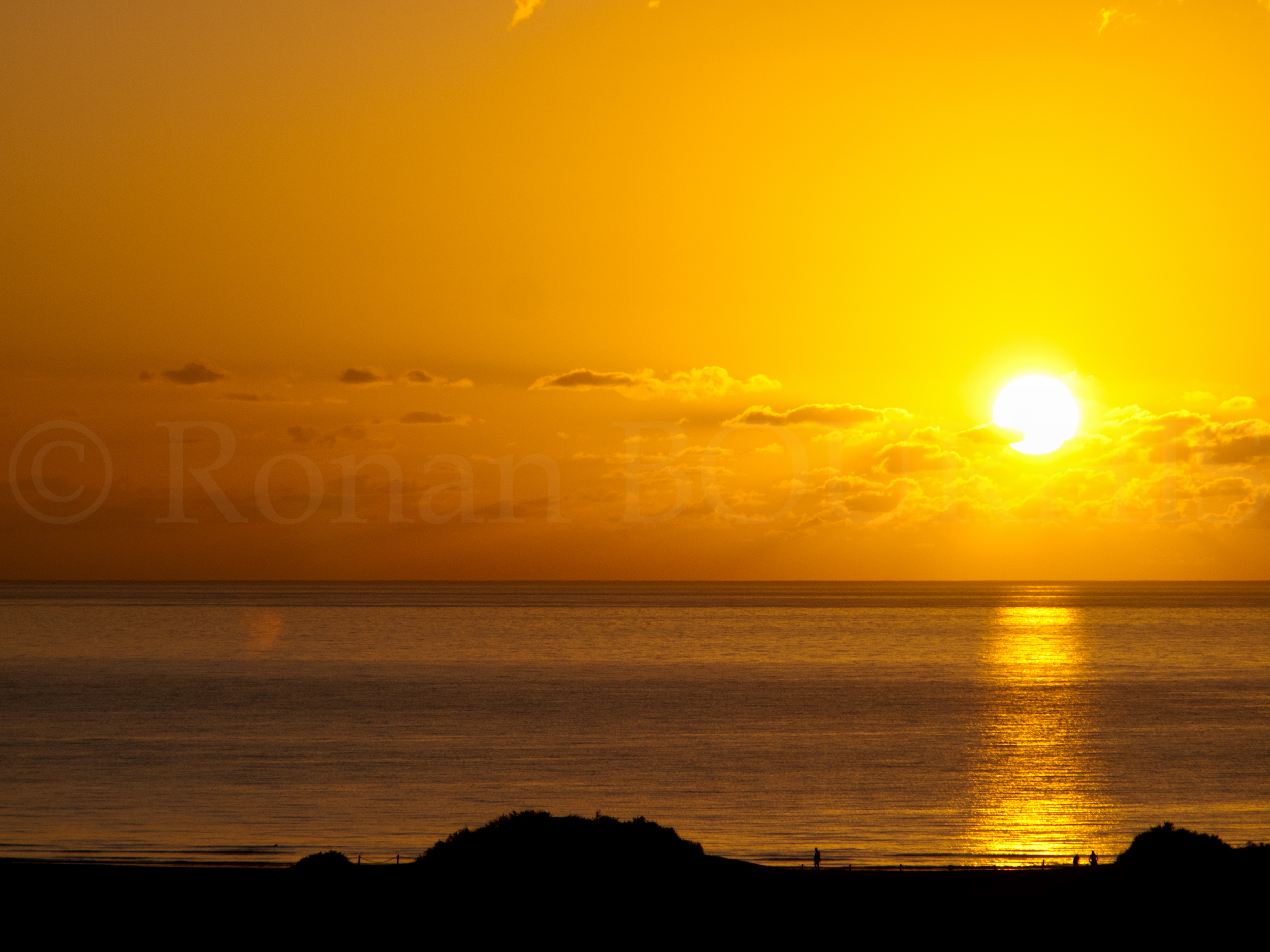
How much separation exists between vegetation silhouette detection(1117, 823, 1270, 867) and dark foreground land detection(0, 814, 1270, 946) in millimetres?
204

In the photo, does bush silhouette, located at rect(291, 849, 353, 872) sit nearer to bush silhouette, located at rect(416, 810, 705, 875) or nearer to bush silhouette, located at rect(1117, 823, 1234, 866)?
bush silhouette, located at rect(416, 810, 705, 875)

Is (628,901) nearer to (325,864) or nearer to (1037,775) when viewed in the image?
(325,864)

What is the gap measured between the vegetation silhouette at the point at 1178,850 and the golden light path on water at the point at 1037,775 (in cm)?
930

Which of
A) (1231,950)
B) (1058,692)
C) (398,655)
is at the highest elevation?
(398,655)

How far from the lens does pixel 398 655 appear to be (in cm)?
14688

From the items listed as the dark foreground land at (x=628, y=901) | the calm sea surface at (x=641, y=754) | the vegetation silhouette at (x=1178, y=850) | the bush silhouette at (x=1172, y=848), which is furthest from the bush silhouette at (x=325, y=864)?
the bush silhouette at (x=1172, y=848)

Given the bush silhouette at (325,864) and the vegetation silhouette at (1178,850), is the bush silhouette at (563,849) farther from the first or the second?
the vegetation silhouette at (1178,850)

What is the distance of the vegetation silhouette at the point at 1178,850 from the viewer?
91.2 ft

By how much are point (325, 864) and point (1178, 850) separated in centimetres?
2170

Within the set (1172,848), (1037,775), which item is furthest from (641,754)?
(1172,848)

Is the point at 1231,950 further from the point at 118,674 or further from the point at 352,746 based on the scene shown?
the point at 118,674

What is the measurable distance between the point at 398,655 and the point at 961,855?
115 m

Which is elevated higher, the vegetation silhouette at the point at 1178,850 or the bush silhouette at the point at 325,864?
the vegetation silhouette at the point at 1178,850

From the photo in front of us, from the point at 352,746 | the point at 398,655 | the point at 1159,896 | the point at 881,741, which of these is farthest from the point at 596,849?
the point at 398,655
